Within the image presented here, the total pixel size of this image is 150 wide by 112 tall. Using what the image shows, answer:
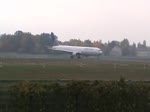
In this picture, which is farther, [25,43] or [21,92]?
[25,43]

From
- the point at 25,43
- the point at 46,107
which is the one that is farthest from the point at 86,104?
the point at 25,43

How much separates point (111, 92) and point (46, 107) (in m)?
1.92

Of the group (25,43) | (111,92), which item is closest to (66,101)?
(111,92)

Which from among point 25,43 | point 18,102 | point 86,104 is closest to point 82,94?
point 86,104

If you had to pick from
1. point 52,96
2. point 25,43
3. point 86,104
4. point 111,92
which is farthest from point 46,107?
point 25,43

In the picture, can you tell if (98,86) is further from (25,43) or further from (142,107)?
(25,43)

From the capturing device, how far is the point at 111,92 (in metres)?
12.1

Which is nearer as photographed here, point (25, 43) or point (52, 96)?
point (52, 96)

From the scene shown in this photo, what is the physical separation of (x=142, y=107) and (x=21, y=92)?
3585mm

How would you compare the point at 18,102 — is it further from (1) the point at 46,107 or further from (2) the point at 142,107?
(2) the point at 142,107

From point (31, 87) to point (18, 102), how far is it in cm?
58

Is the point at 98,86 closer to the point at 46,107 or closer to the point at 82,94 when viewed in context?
the point at 82,94

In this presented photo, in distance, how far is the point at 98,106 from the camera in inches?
480

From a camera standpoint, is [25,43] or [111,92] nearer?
[111,92]
